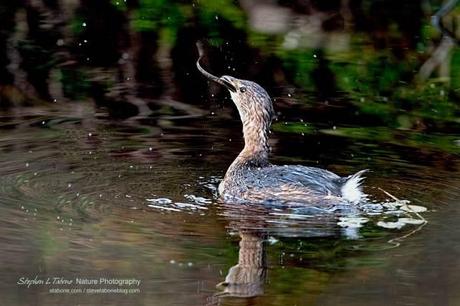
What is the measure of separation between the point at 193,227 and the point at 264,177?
44.7 inches

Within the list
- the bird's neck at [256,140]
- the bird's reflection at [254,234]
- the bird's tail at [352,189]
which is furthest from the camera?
the bird's neck at [256,140]

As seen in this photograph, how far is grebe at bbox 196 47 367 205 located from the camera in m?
8.70

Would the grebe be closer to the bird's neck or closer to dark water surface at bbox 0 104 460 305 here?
the bird's neck

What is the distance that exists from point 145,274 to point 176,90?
5538 millimetres

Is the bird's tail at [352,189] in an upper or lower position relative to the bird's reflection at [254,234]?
upper

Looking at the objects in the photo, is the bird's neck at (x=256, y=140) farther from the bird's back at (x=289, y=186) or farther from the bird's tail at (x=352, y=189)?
the bird's tail at (x=352, y=189)

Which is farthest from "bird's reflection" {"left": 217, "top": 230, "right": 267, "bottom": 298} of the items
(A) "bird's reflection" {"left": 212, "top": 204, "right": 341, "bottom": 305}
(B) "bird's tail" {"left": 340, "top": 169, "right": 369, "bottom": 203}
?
(B) "bird's tail" {"left": 340, "top": 169, "right": 369, "bottom": 203}

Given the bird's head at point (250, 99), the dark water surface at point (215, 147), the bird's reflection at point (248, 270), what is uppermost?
the bird's head at point (250, 99)

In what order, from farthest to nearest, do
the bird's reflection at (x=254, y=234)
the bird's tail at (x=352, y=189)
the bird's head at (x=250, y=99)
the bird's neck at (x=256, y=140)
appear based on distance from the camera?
the bird's head at (x=250, y=99)
the bird's neck at (x=256, y=140)
the bird's tail at (x=352, y=189)
the bird's reflection at (x=254, y=234)

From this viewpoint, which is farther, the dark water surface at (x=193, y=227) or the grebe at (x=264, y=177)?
the grebe at (x=264, y=177)

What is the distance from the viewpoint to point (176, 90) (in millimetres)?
12508

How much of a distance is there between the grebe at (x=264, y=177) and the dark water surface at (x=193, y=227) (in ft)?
0.58

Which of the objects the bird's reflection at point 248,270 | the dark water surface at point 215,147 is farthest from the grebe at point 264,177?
the bird's reflection at point 248,270

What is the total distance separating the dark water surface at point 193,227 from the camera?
23.0 ft
